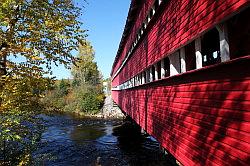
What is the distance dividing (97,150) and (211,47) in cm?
1416

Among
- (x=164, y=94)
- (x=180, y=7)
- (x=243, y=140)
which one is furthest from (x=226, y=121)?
(x=164, y=94)

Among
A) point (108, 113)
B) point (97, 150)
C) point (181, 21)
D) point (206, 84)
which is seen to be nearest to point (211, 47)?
point (181, 21)

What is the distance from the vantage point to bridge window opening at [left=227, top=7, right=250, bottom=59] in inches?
196

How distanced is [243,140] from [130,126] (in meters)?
25.9

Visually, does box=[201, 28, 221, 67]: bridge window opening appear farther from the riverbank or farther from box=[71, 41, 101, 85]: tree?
box=[71, 41, 101, 85]: tree

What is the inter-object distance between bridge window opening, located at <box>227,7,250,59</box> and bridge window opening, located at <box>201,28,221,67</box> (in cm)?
111

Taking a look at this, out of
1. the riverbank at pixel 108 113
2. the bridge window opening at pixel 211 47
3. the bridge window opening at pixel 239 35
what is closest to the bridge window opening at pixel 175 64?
the bridge window opening at pixel 211 47

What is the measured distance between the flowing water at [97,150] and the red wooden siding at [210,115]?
6.20 meters

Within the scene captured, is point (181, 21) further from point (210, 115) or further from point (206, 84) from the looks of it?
point (210, 115)

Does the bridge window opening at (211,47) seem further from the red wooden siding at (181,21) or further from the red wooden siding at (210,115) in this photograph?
the red wooden siding at (210,115)

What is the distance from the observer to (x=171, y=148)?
8.16m

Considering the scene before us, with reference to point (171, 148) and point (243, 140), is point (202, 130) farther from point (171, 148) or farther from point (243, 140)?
point (171, 148)

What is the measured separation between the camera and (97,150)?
64.1ft

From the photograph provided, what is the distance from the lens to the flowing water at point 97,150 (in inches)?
639
